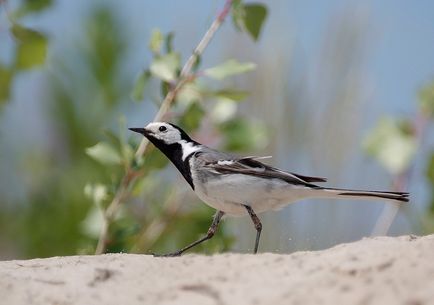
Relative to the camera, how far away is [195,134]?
5.91m

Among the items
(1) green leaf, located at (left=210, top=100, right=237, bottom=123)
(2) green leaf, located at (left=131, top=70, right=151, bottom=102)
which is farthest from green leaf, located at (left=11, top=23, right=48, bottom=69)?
(1) green leaf, located at (left=210, top=100, right=237, bottom=123)

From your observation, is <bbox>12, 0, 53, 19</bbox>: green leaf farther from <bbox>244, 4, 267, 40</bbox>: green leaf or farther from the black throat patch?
<bbox>244, 4, 267, 40</bbox>: green leaf

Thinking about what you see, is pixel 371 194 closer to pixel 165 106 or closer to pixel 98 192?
pixel 165 106

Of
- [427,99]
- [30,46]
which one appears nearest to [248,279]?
[30,46]

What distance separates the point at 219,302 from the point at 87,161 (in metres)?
4.12

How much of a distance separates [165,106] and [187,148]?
0.50 meters

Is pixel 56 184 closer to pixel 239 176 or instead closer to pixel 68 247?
pixel 68 247

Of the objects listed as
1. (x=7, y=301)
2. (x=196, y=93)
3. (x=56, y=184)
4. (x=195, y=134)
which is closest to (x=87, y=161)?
(x=56, y=184)

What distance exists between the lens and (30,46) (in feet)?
18.3

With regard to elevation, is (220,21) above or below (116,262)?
above

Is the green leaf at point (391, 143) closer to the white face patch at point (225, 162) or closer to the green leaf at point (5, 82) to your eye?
the white face patch at point (225, 162)

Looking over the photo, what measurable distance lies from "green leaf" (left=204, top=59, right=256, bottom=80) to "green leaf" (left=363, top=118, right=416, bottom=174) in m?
1.08

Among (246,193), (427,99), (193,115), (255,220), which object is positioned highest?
(427,99)

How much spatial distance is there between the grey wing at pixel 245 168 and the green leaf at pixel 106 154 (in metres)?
0.47
